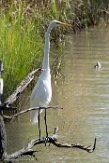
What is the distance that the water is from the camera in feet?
26.4

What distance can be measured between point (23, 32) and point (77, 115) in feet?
5.43

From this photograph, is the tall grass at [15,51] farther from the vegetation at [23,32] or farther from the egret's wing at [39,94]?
the egret's wing at [39,94]

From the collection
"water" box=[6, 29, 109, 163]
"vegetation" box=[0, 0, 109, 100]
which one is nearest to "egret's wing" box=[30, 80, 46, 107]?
"water" box=[6, 29, 109, 163]

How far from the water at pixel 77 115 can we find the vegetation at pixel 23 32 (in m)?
0.73

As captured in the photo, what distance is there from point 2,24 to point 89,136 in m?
2.23

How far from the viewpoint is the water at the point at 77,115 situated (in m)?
8.04

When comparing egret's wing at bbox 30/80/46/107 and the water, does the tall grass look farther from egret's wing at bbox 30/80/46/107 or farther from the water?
egret's wing at bbox 30/80/46/107

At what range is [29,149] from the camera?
6645 mm

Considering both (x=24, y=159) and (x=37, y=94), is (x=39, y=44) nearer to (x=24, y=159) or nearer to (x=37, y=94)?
(x=37, y=94)

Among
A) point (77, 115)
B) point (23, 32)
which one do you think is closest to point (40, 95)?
point (77, 115)

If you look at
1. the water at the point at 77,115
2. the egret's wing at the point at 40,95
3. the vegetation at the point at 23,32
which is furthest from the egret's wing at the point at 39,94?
the vegetation at the point at 23,32

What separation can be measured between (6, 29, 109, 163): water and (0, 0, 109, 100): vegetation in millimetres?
725

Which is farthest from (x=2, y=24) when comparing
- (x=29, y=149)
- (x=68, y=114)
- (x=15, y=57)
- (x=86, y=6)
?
(x=86, y=6)

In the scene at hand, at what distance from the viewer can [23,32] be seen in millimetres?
10594
